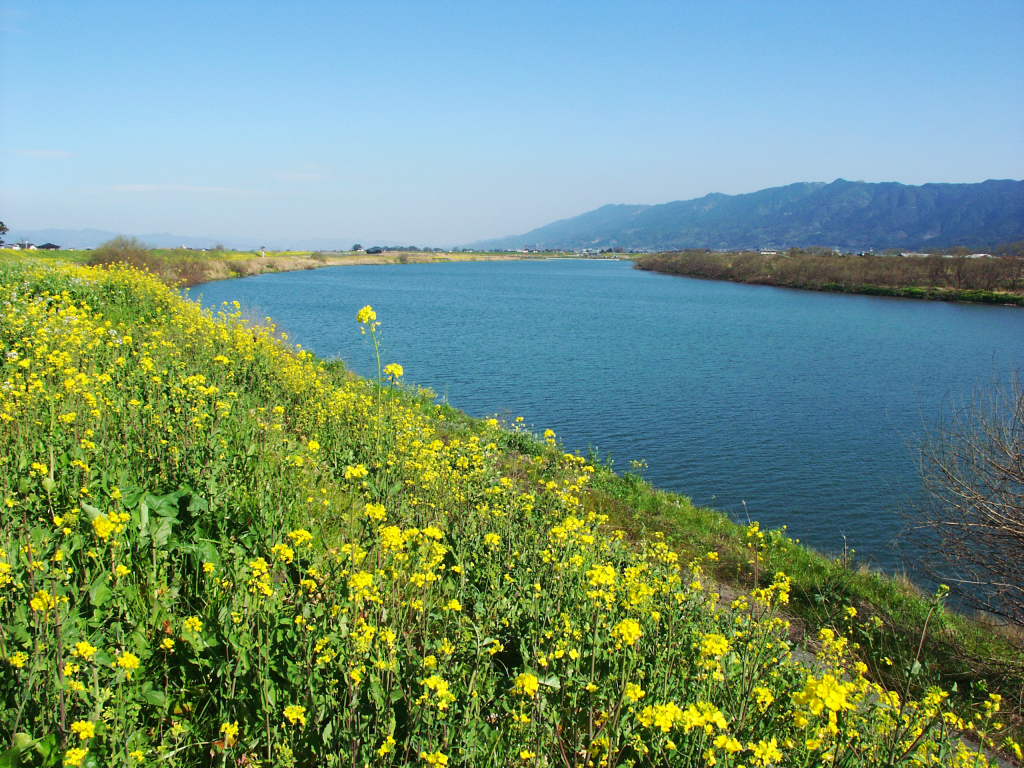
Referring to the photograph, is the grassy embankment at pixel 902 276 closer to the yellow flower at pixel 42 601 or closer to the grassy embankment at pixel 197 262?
the grassy embankment at pixel 197 262

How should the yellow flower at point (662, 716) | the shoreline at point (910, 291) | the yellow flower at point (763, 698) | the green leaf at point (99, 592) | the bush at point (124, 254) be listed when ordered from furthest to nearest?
the shoreline at point (910, 291) → the bush at point (124, 254) → the yellow flower at point (763, 698) → the green leaf at point (99, 592) → the yellow flower at point (662, 716)

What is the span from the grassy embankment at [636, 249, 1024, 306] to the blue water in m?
13.3

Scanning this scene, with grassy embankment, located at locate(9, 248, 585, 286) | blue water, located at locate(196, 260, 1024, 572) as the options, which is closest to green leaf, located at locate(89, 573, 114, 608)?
blue water, located at locate(196, 260, 1024, 572)

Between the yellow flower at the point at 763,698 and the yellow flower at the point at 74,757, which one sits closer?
the yellow flower at the point at 74,757

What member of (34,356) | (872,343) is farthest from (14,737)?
(872,343)

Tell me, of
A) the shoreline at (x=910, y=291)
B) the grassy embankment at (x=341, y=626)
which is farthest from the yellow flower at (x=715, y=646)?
the shoreline at (x=910, y=291)

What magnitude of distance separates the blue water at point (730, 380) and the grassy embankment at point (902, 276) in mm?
13338

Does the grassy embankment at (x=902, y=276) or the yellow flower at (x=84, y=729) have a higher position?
the grassy embankment at (x=902, y=276)

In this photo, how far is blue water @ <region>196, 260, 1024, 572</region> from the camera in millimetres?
16547

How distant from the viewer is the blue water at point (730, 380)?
1655 cm

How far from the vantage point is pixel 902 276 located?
77000 mm

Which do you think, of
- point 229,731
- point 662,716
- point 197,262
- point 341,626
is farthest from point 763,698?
point 197,262

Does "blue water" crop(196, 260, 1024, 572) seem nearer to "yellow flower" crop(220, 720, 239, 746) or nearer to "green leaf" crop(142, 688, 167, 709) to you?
"yellow flower" crop(220, 720, 239, 746)

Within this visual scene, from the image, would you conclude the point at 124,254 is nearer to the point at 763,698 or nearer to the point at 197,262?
the point at 197,262
